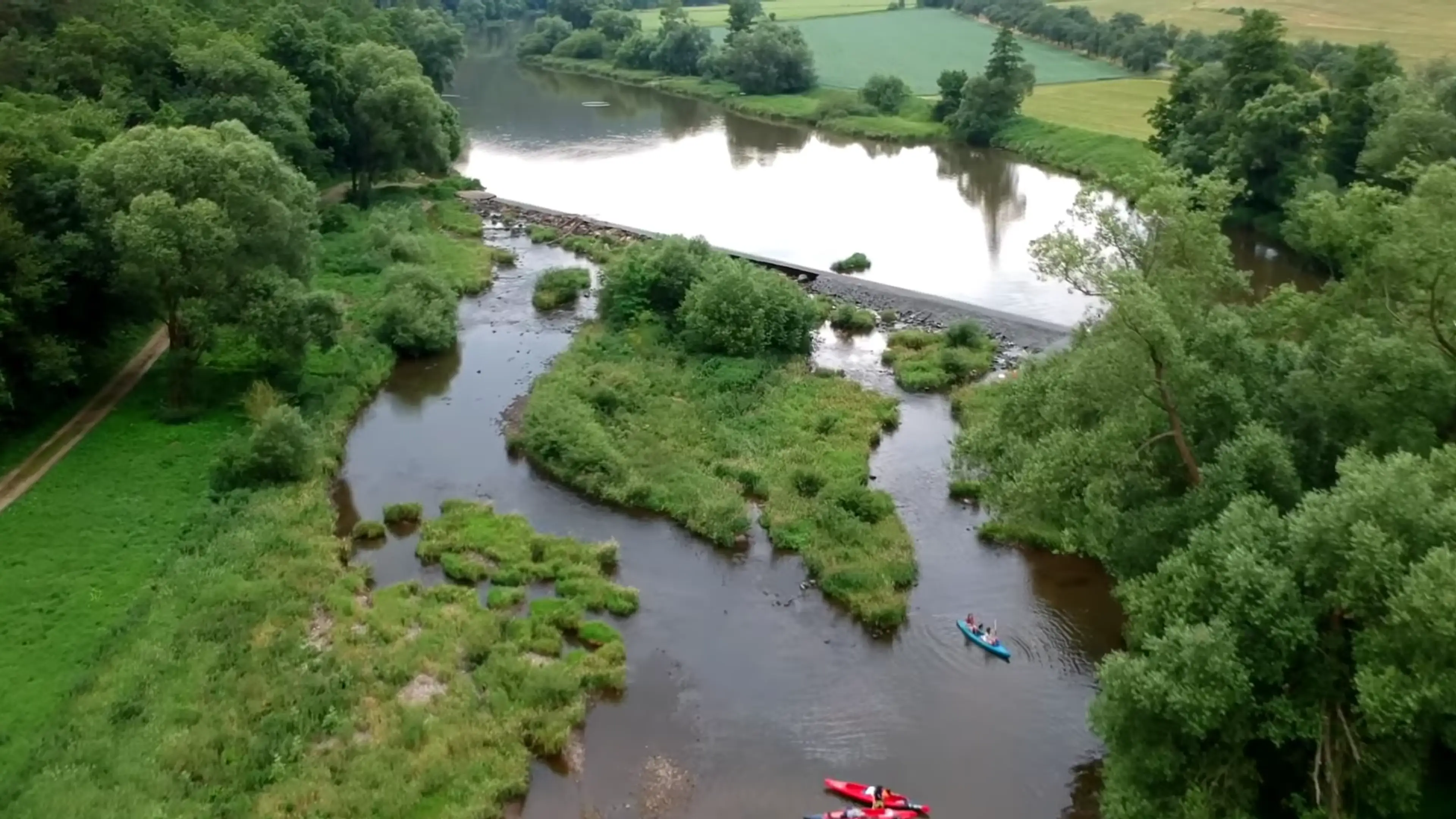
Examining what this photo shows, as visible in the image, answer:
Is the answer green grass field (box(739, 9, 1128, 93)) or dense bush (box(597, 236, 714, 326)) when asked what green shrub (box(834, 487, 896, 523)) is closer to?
dense bush (box(597, 236, 714, 326))

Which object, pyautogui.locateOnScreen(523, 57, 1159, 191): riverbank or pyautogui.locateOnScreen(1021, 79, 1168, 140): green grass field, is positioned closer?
pyautogui.locateOnScreen(523, 57, 1159, 191): riverbank

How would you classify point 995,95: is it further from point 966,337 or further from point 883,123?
point 966,337

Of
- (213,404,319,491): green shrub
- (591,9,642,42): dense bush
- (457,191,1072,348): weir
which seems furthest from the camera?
(591,9,642,42): dense bush

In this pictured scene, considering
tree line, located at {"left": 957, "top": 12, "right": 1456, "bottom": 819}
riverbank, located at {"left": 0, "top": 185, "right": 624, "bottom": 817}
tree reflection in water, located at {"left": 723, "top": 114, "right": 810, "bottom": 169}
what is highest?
tree line, located at {"left": 957, "top": 12, "right": 1456, "bottom": 819}

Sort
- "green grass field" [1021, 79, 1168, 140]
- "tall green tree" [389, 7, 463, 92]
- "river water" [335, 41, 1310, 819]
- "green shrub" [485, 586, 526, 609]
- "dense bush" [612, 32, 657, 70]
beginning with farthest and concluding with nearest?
1. "dense bush" [612, 32, 657, 70]
2. "tall green tree" [389, 7, 463, 92]
3. "green grass field" [1021, 79, 1168, 140]
4. "green shrub" [485, 586, 526, 609]
5. "river water" [335, 41, 1310, 819]

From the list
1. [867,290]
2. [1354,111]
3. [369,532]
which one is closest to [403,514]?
[369,532]

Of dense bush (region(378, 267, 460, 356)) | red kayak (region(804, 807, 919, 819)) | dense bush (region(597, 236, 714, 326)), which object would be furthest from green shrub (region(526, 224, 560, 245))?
red kayak (region(804, 807, 919, 819))

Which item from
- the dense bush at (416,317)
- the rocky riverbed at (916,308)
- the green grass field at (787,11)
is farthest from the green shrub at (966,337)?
the green grass field at (787,11)

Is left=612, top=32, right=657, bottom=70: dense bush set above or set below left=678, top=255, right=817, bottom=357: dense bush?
below

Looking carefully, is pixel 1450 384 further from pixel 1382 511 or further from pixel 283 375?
pixel 283 375
